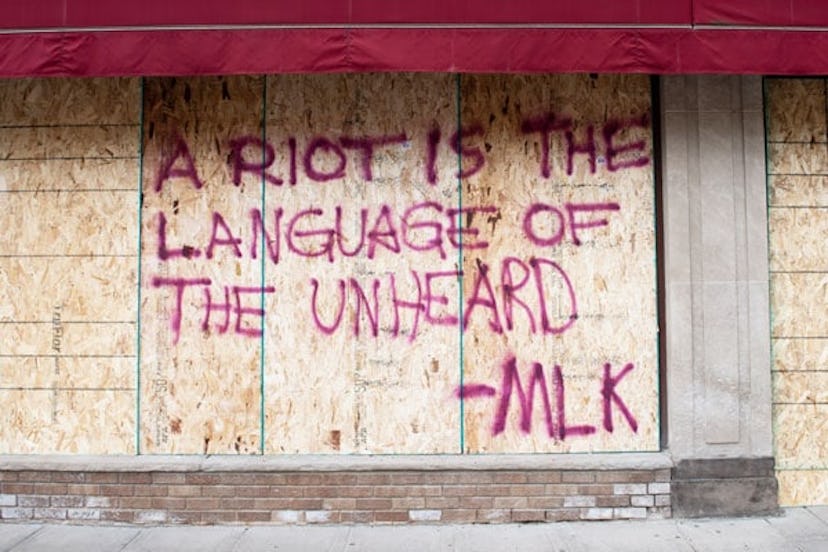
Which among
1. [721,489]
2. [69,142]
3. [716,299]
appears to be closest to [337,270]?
[69,142]

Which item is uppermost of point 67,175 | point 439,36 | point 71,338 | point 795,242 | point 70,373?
point 439,36

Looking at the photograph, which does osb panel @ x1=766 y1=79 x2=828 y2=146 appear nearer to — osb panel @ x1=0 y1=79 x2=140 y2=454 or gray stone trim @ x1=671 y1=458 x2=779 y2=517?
gray stone trim @ x1=671 y1=458 x2=779 y2=517

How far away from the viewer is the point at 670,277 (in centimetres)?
567

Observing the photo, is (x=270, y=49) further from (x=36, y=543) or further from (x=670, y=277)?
(x=36, y=543)

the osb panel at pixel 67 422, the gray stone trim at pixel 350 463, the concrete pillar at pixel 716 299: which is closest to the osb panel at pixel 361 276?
the gray stone trim at pixel 350 463

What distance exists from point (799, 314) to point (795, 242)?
57 cm

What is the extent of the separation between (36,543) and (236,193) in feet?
9.53

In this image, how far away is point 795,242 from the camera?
19.3 feet

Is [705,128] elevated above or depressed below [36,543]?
above

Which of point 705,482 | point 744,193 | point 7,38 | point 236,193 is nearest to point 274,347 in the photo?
point 236,193

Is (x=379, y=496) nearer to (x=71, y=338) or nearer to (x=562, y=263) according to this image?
(x=562, y=263)

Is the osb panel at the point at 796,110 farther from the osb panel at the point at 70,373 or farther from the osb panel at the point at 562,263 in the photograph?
the osb panel at the point at 70,373

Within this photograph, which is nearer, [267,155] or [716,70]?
[716,70]

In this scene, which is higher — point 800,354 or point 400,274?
point 400,274
